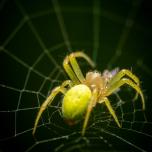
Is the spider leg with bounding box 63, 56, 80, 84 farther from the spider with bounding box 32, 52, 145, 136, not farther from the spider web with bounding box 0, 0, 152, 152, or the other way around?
the spider web with bounding box 0, 0, 152, 152

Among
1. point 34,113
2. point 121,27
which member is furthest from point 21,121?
point 121,27

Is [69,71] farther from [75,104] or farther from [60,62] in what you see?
[75,104]

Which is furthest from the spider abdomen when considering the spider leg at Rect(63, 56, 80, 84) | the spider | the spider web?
the spider leg at Rect(63, 56, 80, 84)

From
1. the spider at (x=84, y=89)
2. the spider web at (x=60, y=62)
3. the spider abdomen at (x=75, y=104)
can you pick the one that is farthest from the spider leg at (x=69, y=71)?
the spider abdomen at (x=75, y=104)

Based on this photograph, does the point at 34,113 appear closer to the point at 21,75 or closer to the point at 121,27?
the point at 21,75

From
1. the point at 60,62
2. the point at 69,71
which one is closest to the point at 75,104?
the point at 69,71

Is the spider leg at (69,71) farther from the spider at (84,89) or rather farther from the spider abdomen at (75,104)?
the spider abdomen at (75,104)
